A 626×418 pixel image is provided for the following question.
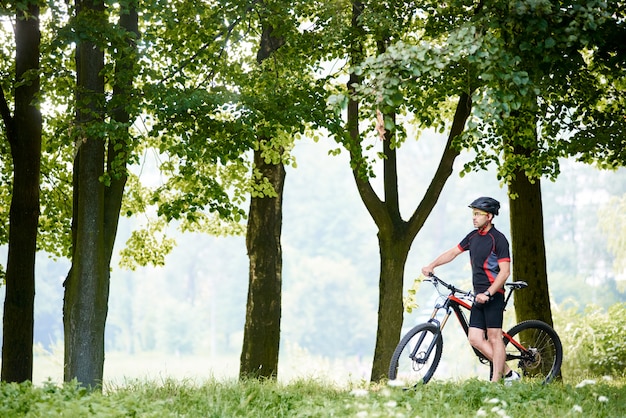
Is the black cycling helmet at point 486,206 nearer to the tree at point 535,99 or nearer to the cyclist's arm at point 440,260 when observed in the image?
the cyclist's arm at point 440,260

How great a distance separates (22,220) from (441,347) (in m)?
6.63

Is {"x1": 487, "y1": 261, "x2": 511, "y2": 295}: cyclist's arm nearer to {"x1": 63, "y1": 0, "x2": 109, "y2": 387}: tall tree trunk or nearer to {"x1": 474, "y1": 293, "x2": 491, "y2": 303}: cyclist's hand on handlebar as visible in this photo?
{"x1": 474, "y1": 293, "x2": 491, "y2": 303}: cyclist's hand on handlebar

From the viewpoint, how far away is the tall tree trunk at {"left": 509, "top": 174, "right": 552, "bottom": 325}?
12508 millimetres

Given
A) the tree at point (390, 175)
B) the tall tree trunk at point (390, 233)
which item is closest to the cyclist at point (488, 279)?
the tree at point (390, 175)

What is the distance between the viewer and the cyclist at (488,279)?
8.41 meters

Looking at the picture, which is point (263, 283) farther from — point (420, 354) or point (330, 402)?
point (330, 402)

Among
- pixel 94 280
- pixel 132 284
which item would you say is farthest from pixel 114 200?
pixel 132 284

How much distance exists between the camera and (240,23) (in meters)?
12.8

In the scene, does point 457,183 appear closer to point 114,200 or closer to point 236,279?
point 236,279

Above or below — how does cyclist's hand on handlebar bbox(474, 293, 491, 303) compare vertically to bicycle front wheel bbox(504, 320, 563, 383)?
above

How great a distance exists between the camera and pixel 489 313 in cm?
855

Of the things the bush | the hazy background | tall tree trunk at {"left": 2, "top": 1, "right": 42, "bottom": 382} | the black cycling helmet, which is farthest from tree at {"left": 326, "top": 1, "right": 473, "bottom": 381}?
the hazy background

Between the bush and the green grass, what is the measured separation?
10.4m

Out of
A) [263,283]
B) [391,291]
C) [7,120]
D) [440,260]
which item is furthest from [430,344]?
[7,120]
